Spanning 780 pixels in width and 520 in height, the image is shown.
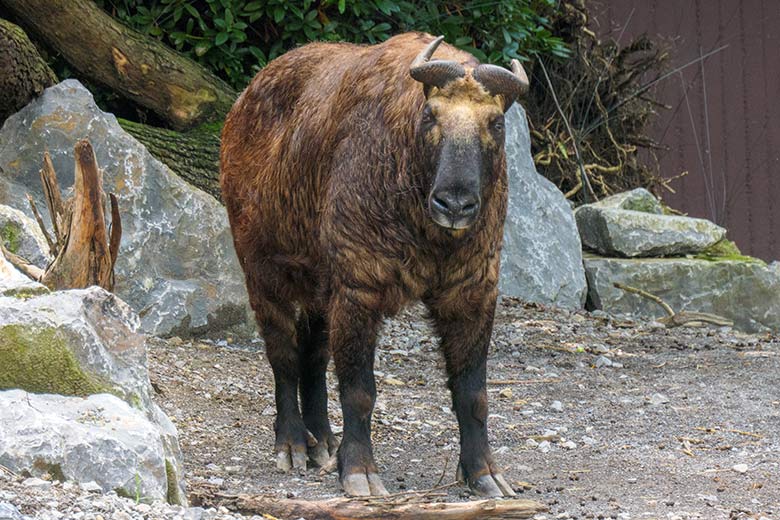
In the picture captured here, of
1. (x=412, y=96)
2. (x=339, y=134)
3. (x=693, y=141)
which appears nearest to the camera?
(x=412, y=96)

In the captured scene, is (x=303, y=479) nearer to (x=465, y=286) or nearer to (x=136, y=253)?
(x=465, y=286)

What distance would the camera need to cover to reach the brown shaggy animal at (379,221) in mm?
4391

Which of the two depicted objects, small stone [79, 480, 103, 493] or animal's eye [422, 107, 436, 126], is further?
animal's eye [422, 107, 436, 126]

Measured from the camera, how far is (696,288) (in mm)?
9438

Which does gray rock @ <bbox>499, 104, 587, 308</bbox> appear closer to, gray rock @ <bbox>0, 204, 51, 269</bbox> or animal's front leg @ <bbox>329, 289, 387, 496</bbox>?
gray rock @ <bbox>0, 204, 51, 269</bbox>

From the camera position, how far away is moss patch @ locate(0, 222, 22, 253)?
5.46 m

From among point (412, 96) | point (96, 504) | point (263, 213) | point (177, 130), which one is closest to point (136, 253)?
point (177, 130)

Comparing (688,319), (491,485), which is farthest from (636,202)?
(491,485)

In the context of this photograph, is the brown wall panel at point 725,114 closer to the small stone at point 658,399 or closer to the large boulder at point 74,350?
the small stone at point 658,399

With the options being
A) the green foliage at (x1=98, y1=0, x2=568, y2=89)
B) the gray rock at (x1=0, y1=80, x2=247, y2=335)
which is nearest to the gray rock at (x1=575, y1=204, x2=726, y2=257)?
the green foliage at (x1=98, y1=0, x2=568, y2=89)

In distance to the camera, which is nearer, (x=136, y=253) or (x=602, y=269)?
(x=136, y=253)

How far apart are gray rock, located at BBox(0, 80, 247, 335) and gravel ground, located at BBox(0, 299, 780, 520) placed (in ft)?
0.99

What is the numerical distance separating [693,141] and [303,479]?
7.23m

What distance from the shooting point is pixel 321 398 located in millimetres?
5648
